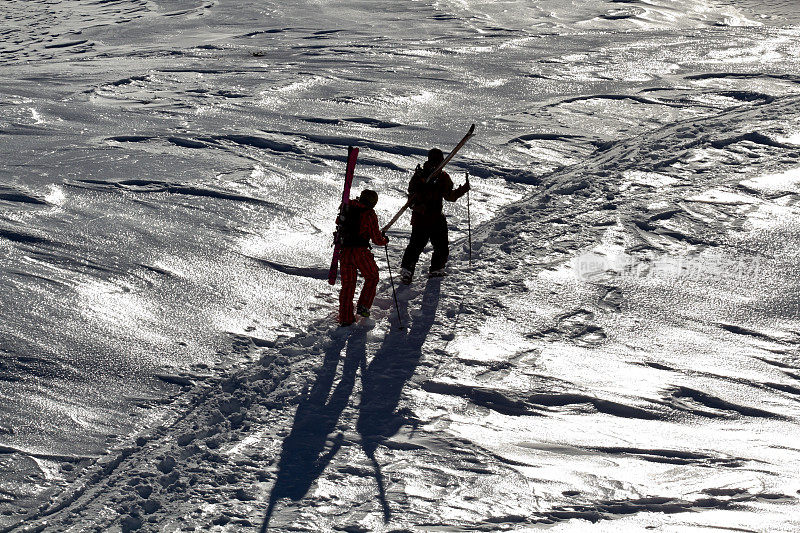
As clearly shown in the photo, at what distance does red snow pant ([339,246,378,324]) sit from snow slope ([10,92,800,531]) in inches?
6.2

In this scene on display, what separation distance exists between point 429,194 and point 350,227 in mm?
1114

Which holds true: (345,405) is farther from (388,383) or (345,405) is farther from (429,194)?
(429,194)

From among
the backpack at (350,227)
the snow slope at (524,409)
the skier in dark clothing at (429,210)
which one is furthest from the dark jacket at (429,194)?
the backpack at (350,227)

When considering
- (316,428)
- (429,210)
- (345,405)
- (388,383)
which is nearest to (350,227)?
(429,210)

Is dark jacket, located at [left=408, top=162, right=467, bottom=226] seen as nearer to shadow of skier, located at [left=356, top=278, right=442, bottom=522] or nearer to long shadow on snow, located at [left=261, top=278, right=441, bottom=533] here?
shadow of skier, located at [left=356, top=278, right=442, bottom=522]

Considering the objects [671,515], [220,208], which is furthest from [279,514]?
[220,208]

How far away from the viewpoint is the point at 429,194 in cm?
736

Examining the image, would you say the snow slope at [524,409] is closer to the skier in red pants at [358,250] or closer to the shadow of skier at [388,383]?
the shadow of skier at [388,383]

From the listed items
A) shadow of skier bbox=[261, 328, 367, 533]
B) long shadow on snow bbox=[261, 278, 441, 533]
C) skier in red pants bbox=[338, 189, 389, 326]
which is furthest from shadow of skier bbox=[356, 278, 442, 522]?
skier in red pants bbox=[338, 189, 389, 326]

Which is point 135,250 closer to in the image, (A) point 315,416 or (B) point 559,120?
(A) point 315,416

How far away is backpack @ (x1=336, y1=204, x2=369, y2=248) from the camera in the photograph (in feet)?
21.2

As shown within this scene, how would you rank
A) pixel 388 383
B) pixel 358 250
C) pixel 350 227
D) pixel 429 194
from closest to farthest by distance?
pixel 388 383 → pixel 350 227 → pixel 358 250 → pixel 429 194

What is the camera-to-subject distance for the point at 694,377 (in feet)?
19.3

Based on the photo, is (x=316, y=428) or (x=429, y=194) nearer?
(x=316, y=428)
